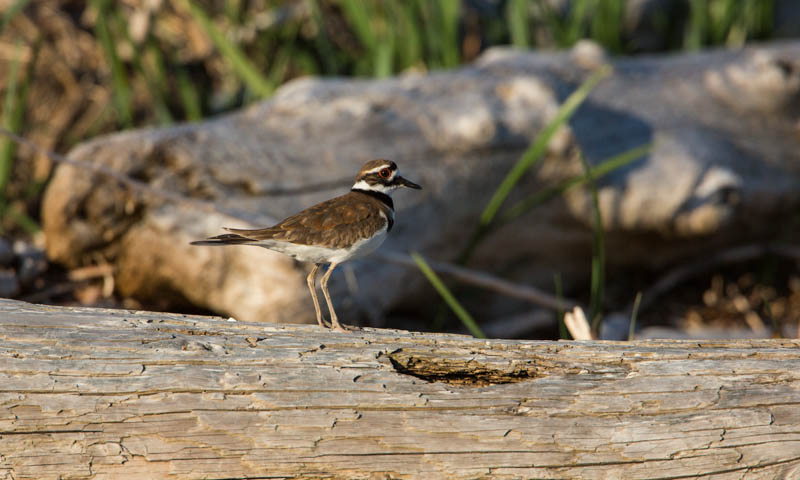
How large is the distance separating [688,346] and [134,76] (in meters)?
7.09

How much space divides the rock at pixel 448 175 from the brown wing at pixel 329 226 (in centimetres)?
144

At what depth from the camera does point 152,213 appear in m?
5.13

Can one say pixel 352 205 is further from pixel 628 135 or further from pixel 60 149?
pixel 60 149

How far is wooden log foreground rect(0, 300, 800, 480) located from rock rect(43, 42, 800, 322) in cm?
187

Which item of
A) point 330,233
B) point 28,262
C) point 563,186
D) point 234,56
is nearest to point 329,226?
point 330,233

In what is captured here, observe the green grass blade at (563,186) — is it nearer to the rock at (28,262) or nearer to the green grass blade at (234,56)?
the green grass blade at (234,56)

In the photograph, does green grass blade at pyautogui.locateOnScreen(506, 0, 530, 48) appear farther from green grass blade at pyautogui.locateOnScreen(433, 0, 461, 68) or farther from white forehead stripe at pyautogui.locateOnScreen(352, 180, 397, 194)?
white forehead stripe at pyautogui.locateOnScreen(352, 180, 397, 194)

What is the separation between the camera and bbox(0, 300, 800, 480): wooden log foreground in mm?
2568

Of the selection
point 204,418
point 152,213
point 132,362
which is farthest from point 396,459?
point 152,213

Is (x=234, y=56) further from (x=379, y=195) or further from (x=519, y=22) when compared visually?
(x=379, y=195)

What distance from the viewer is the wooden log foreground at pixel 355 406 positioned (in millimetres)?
2568

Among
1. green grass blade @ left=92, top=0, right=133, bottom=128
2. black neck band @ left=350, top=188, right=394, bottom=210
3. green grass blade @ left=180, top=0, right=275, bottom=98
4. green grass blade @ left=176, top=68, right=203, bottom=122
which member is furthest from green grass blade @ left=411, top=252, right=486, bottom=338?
green grass blade @ left=92, top=0, right=133, bottom=128

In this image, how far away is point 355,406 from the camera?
2.69 meters

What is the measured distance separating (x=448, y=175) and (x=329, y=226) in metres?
2.69
